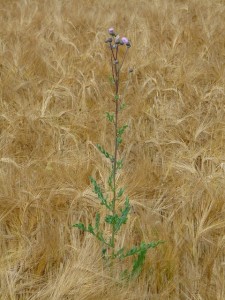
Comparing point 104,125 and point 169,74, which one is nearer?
point 104,125

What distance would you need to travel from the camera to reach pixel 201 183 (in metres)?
2.04

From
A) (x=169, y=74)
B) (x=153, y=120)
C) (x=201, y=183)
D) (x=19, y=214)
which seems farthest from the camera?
(x=169, y=74)

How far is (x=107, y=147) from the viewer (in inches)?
95.0

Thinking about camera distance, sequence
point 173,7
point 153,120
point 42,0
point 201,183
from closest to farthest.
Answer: point 201,183 < point 153,120 < point 173,7 < point 42,0

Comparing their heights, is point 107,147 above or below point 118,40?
below

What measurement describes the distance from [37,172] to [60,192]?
211mm

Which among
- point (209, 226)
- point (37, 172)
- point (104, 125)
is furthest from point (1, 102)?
point (209, 226)

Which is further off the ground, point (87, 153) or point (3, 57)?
point (3, 57)

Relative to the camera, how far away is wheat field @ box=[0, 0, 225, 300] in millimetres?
1604

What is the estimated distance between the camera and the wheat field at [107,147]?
5.26ft

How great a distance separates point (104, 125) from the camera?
8.66 ft

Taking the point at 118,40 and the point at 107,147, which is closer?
the point at 118,40

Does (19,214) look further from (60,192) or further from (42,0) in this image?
(42,0)

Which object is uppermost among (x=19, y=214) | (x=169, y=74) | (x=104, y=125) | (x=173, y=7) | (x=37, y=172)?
(x=173, y=7)
